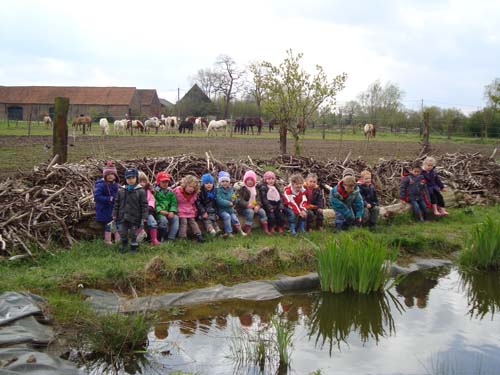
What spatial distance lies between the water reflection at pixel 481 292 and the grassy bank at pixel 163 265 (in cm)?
100

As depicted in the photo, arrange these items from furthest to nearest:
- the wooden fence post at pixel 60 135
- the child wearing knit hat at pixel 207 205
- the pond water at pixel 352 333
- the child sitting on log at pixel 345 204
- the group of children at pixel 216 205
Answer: the wooden fence post at pixel 60 135 → the child sitting on log at pixel 345 204 → the child wearing knit hat at pixel 207 205 → the group of children at pixel 216 205 → the pond water at pixel 352 333

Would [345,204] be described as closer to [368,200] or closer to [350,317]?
[368,200]

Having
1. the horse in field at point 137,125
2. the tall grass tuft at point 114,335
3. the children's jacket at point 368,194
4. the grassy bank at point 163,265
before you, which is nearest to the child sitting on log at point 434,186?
the children's jacket at point 368,194

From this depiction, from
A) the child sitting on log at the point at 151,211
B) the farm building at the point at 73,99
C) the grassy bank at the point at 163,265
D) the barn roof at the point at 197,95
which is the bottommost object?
the grassy bank at the point at 163,265

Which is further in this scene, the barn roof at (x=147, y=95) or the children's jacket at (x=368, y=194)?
the barn roof at (x=147, y=95)

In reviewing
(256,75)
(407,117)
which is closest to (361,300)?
(256,75)

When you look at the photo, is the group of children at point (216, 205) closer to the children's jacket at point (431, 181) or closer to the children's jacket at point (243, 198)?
the children's jacket at point (243, 198)

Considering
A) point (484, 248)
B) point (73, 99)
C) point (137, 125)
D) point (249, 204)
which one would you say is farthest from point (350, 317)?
point (73, 99)

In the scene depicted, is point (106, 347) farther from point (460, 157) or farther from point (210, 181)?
point (460, 157)

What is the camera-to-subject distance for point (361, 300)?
6.20 meters

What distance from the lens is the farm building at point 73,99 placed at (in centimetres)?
6053

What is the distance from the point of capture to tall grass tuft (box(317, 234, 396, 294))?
6.10 meters

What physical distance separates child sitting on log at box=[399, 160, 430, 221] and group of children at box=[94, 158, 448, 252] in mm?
45

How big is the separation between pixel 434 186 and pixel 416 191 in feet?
1.79
